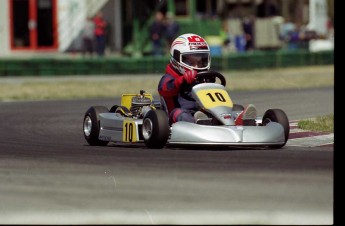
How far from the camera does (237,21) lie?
135ft

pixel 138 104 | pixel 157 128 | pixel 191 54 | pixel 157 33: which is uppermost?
pixel 191 54

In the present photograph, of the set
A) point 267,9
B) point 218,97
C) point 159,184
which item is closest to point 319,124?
point 218,97

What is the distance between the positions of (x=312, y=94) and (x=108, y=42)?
1745 centimetres

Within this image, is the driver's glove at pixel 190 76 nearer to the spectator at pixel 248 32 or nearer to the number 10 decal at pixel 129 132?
the number 10 decal at pixel 129 132

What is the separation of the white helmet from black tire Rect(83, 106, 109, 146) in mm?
1109

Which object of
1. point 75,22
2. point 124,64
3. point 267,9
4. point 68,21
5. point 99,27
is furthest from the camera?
point 267,9

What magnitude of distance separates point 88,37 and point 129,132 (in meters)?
23.3

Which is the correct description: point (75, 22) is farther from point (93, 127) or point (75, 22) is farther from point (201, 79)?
point (201, 79)

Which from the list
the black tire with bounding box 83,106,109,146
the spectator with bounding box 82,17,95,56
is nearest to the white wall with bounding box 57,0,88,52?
the spectator with bounding box 82,17,95,56

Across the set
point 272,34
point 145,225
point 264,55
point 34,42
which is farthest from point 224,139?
point 272,34

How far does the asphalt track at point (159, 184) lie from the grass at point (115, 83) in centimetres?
940

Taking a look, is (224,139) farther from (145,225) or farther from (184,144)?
(145,225)

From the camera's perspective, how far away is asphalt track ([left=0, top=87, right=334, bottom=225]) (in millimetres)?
6688

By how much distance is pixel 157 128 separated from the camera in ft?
33.6
